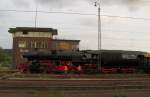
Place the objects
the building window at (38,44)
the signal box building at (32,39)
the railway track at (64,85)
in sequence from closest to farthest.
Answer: the railway track at (64,85) → the signal box building at (32,39) → the building window at (38,44)

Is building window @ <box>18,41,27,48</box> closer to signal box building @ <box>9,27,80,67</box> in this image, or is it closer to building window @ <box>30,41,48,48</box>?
signal box building @ <box>9,27,80,67</box>

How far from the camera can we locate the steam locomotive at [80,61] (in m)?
48.4

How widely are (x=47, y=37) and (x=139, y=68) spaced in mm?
46339

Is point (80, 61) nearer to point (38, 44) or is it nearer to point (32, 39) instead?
point (38, 44)

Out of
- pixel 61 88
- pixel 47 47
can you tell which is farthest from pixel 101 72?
pixel 47 47

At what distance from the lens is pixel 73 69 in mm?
48344

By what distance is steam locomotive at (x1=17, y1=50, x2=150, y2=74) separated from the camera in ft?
159

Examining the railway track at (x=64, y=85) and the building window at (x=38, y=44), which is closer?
the railway track at (x=64, y=85)

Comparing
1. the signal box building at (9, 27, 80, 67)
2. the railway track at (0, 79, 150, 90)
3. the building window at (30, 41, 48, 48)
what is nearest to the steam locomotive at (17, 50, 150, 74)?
the railway track at (0, 79, 150, 90)

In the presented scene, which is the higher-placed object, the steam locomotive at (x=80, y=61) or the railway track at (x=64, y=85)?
the steam locomotive at (x=80, y=61)

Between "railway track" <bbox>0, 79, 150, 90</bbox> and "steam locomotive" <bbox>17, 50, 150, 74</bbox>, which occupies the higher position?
"steam locomotive" <bbox>17, 50, 150, 74</bbox>

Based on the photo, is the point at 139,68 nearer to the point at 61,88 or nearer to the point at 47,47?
the point at 61,88

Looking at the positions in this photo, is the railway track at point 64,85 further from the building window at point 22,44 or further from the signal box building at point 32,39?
the building window at point 22,44

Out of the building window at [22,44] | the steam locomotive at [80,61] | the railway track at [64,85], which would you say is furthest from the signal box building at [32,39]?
the railway track at [64,85]
